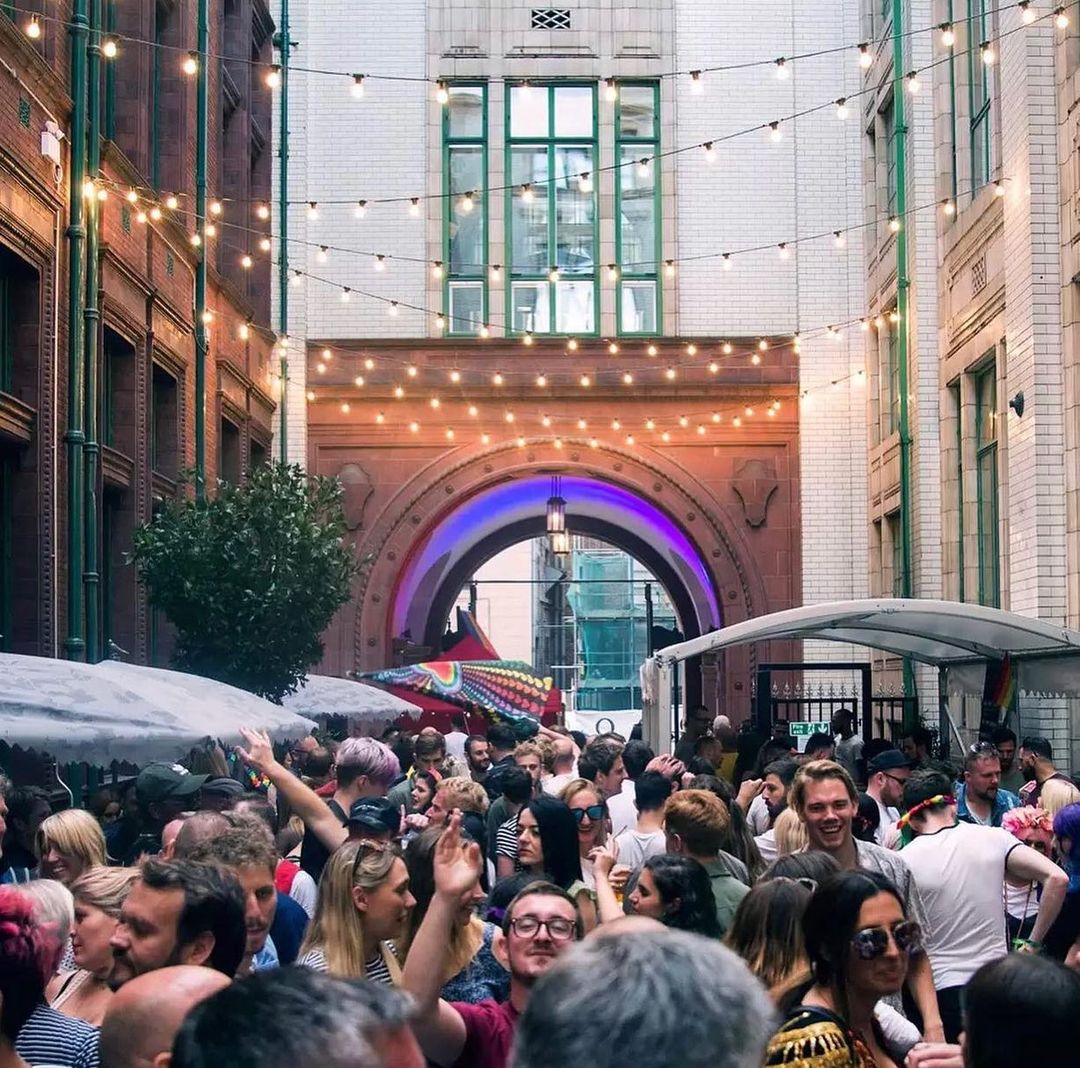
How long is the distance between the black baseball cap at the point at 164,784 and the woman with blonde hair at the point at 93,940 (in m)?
3.68

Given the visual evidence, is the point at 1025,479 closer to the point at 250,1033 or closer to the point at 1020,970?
the point at 1020,970

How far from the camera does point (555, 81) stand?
27.6 m

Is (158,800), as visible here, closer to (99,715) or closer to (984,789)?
(99,715)

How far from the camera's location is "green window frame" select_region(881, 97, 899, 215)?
82.2ft

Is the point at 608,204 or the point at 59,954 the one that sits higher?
the point at 608,204

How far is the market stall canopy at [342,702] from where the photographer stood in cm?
1894

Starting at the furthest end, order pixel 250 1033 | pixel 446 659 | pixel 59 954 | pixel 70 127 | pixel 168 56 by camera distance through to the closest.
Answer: pixel 446 659
pixel 168 56
pixel 70 127
pixel 59 954
pixel 250 1033

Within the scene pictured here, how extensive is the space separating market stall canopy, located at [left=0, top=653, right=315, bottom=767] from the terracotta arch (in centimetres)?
1459

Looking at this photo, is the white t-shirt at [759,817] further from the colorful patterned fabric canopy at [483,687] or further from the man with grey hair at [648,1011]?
the colorful patterned fabric canopy at [483,687]

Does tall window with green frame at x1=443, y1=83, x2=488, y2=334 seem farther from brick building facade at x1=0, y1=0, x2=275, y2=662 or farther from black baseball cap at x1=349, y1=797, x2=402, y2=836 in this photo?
A: black baseball cap at x1=349, y1=797, x2=402, y2=836

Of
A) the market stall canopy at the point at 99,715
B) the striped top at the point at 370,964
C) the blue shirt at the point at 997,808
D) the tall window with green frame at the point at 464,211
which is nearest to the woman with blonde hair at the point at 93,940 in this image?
the striped top at the point at 370,964

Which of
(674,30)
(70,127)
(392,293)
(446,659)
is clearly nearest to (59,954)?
(70,127)

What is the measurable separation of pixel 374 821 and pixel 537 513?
26.4 metres

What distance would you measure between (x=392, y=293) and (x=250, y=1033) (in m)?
25.2
